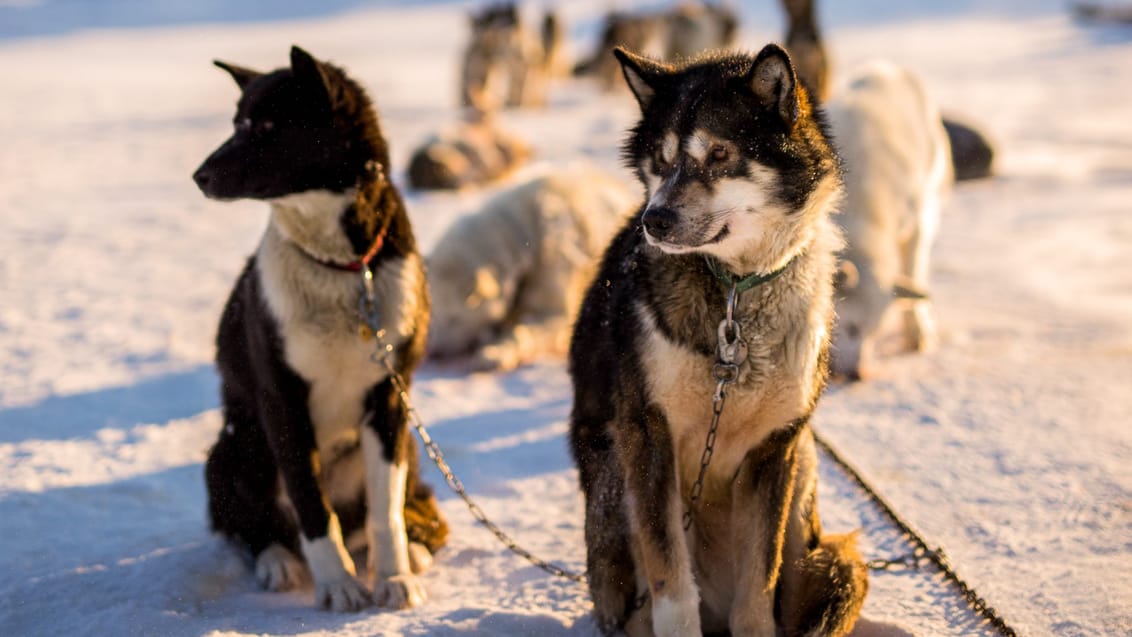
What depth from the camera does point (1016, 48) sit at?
718 inches

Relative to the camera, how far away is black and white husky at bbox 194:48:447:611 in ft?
10.1

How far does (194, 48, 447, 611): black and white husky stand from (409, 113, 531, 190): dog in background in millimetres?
6438

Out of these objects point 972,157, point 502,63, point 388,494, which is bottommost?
point 972,157

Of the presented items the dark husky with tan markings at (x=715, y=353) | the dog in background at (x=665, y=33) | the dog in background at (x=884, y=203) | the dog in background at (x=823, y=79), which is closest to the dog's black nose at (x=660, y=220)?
the dark husky with tan markings at (x=715, y=353)

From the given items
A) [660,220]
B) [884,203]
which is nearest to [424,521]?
[660,220]

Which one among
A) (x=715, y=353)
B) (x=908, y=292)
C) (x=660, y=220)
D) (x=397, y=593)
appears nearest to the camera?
(x=660, y=220)

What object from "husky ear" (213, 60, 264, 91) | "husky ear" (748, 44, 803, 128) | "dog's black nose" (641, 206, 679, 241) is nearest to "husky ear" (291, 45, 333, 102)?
"husky ear" (213, 60, 264, 91)

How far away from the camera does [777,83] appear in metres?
2.49

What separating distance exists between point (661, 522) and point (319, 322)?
1107 mm

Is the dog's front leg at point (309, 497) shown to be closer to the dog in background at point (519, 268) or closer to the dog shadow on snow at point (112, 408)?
the dog shadow on snow at point (112, 408)

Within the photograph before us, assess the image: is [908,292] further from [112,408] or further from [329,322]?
[112,408]

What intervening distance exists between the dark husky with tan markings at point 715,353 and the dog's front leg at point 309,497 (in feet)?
2.61

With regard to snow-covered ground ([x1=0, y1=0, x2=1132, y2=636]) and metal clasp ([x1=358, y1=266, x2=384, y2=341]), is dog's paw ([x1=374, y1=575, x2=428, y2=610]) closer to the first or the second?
snow-covered ground ([x1=0, y1=0, x2=1132, y2=636])

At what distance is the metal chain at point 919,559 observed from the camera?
9.89 ft
